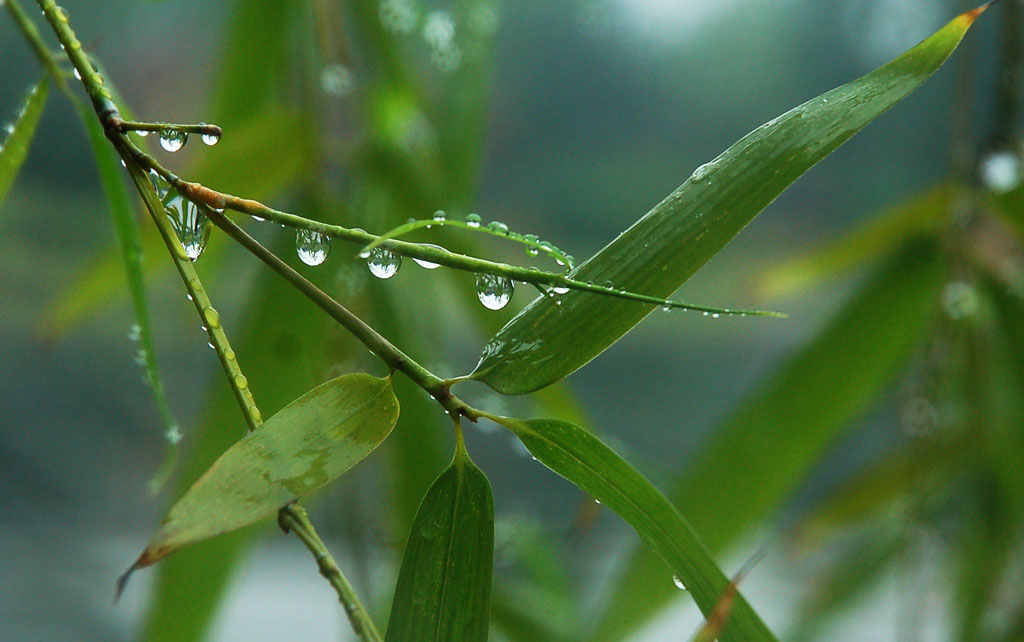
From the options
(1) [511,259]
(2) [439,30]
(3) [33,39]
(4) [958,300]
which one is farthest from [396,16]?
(4) [958,300]

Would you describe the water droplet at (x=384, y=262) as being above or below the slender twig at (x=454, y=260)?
above

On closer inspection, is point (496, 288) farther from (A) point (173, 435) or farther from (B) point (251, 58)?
(B) point (251, 58)

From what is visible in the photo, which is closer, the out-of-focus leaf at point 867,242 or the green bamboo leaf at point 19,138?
the green bamboo leaf at point 19,138

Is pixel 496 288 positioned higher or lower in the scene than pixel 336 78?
lower

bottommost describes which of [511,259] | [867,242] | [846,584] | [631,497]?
[631,497]

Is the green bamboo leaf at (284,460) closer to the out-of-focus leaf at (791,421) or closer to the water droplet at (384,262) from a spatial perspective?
the water droplet at (384,262)

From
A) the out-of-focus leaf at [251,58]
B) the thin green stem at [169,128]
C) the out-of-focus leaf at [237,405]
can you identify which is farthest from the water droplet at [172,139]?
the out-of-focus leaf at [251,58]

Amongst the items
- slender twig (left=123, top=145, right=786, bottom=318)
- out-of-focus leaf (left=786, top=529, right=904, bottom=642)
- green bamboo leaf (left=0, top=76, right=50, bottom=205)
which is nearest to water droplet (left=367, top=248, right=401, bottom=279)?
slender twig (left=123, top=145, right=786, bottom=318)

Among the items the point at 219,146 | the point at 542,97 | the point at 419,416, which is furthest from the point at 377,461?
the point at 542,97
